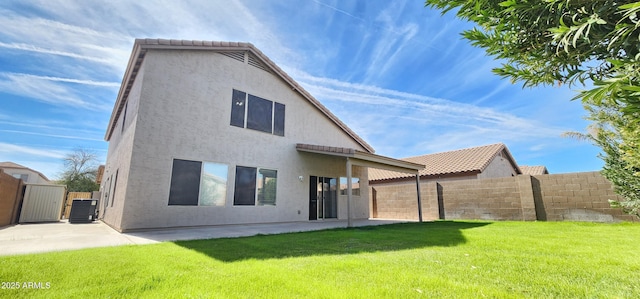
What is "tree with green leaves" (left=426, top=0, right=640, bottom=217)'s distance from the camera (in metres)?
1.81

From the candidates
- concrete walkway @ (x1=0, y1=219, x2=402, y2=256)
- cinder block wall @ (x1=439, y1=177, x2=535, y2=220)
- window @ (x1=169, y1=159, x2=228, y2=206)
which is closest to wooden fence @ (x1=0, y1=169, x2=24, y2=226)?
concrete walkway @ (x1=0, y1=219, x2=402, y2=256)

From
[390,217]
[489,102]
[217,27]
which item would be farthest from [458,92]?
[217,27]

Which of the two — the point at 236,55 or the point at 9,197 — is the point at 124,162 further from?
the point at 9,197

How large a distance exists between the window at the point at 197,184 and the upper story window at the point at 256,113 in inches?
79.3

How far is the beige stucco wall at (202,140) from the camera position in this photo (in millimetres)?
8070

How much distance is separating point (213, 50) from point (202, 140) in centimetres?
353

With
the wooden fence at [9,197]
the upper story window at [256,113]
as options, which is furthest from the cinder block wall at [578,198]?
the wooden fence at [9,197]

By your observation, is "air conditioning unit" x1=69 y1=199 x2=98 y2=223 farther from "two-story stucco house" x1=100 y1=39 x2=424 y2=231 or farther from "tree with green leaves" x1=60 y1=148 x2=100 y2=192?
"tree with green leaves" x1=60 y1=148 x2=100 y2=192

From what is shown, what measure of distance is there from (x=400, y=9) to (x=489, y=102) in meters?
10.7

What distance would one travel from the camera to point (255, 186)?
10.4m

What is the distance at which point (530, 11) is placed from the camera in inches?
93.4

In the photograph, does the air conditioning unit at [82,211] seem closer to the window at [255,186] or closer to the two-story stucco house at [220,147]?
Answer: the two-story stucco house at [220,147]

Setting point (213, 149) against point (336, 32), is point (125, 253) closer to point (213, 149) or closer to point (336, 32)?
point (213, 149)

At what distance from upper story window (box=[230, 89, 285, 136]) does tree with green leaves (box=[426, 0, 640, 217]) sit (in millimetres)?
8675
